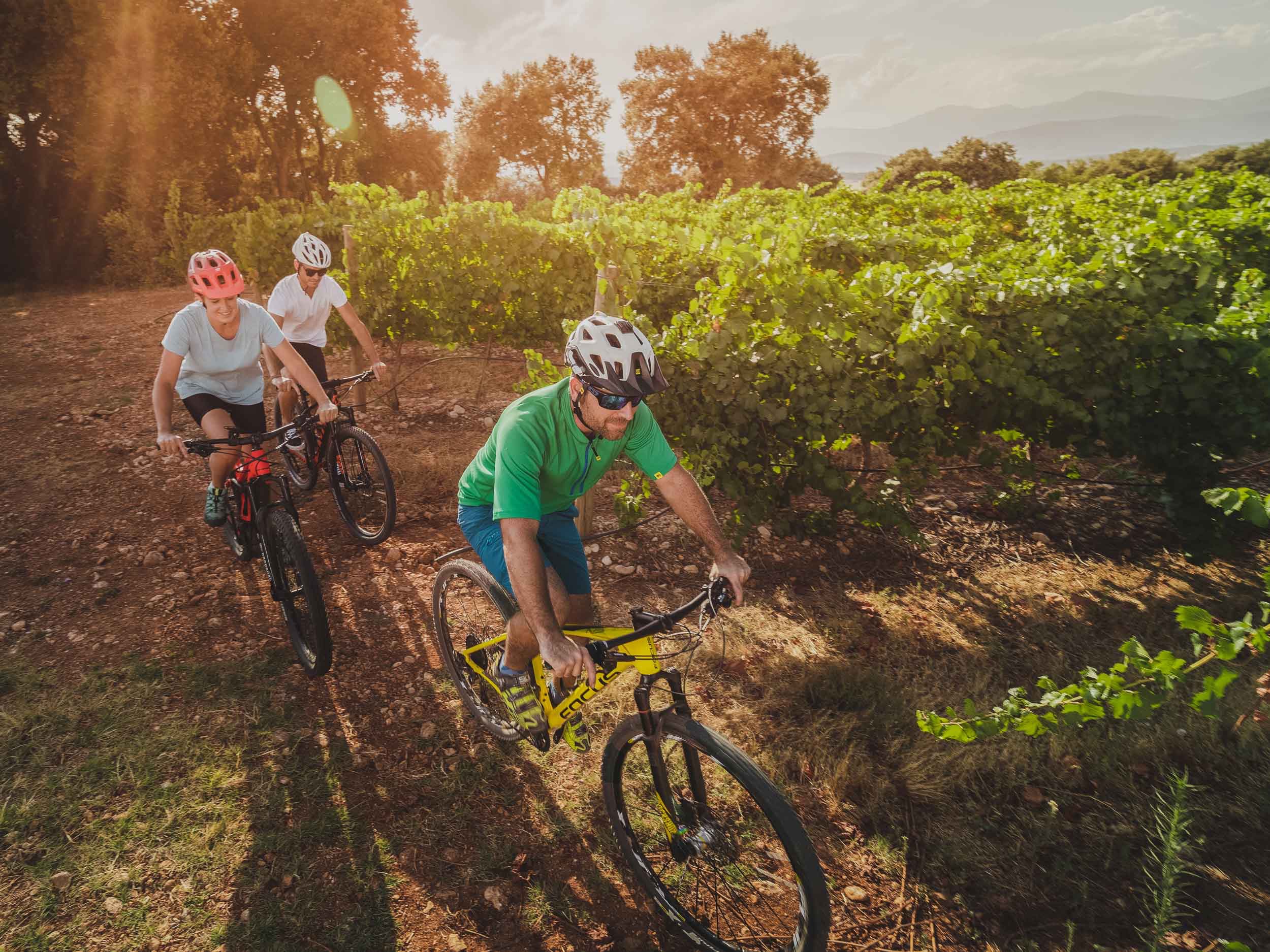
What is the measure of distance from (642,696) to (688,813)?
67 centimetres

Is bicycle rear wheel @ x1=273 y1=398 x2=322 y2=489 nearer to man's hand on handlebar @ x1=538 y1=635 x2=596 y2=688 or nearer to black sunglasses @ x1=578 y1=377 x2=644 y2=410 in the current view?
black sunglasses @ x1=578 y1=377 x2=644 y2=410

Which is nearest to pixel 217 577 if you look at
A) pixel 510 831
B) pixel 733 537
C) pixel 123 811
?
pixel 123 811

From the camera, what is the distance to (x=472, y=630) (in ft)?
14.8

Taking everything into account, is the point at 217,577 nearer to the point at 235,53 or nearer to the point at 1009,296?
the point at 1009,296

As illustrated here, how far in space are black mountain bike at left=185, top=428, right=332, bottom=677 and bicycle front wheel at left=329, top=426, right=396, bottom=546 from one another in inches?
43.4

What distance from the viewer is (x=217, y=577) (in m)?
5.72

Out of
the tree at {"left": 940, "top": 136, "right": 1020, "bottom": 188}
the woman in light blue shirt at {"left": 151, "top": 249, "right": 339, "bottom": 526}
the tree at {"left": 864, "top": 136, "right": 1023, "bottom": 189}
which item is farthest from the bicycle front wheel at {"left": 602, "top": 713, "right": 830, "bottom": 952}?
the tree at {"left": 940, "top": 136, "right": 1020, "bottom": 188}

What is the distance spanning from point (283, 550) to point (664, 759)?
120 inches

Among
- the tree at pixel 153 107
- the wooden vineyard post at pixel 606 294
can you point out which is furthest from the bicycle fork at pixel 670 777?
the tree at pixel 153 107

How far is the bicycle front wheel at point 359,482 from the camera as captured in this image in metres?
6.04

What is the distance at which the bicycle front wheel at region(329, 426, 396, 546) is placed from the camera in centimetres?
604

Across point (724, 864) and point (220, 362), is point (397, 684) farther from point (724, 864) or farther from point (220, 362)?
point (220, 362)

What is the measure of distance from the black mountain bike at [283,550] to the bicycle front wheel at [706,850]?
2235 millimetres

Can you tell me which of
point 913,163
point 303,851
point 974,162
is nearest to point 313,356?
point 303,851
